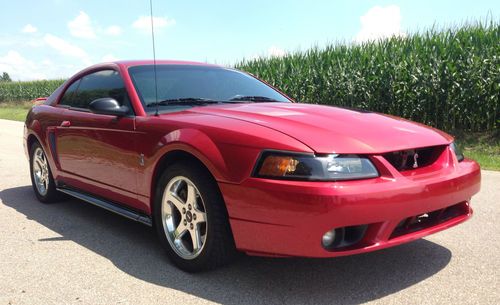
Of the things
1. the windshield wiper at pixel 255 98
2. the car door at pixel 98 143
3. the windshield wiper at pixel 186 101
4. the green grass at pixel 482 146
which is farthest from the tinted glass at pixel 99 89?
the green grass at pixel 482 146

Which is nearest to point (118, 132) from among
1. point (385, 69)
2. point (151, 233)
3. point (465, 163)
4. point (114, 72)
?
point (114, 72)

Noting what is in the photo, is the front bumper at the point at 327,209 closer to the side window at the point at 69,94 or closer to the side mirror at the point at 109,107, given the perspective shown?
the side mirror at the point at 109,107

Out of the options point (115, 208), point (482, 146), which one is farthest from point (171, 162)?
point (482, 146)

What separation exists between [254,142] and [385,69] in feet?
33.4

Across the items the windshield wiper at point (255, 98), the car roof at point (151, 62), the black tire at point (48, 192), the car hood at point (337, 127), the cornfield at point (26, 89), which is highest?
the car roof at point (151, 62)

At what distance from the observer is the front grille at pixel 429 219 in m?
2.72

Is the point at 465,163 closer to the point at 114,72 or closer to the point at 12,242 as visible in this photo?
the point at 114,72

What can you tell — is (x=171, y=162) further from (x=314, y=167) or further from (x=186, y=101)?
(x=314, y=167)

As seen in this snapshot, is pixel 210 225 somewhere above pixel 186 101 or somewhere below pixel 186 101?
below

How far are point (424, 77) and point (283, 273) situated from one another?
9.45m

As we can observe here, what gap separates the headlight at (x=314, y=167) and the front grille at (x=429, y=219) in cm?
38

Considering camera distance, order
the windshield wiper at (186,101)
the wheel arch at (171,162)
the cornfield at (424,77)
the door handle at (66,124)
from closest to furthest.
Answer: the wheel arch at (171,162) < the windshield wiper at (186,101) < the door handle at (66,124) < the cornfield at (424,77)

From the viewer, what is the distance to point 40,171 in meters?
5.28

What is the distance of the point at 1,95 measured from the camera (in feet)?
157
